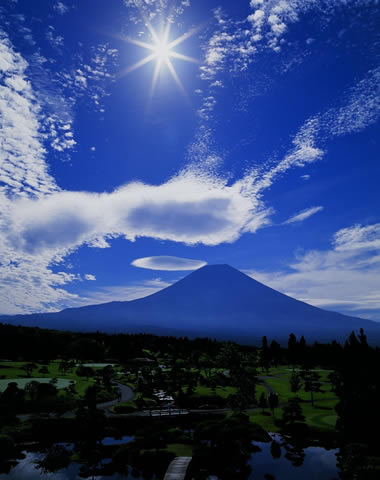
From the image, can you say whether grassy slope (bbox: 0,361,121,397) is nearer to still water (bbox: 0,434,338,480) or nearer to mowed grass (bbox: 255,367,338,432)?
still water (bbox: 0,434,338,480)

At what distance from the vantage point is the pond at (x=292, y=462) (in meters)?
31.1

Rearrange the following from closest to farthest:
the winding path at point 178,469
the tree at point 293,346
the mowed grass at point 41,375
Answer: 1. the winding path at point 178,469
2. the mowed grass at point 41,375
3. the tree at point 293,346

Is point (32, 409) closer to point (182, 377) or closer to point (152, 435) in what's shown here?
point (152, 435)

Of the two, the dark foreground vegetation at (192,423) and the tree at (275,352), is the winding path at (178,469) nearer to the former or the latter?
the dark foreground vegetation at (192,423)

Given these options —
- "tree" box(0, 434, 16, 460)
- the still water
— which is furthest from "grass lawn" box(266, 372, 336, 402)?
"tree" box(0, 434, 16, 460)

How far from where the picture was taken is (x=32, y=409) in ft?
154

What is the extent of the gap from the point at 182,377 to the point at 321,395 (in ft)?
98.8

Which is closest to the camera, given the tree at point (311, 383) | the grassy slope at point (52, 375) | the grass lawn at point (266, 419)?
the grass lawn at point (266, 419)

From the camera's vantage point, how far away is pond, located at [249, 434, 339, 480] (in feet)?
102

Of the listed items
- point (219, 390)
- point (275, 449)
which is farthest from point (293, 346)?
point (275, 449)

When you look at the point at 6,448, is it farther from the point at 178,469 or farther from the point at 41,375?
the point at 41,375

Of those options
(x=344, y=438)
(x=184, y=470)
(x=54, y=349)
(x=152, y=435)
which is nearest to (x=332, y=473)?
(x=344, y=438)

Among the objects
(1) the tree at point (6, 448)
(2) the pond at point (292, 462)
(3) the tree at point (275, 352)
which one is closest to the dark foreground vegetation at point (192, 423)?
(1) the tree at point (6, 448)

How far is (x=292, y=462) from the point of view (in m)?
34.1
